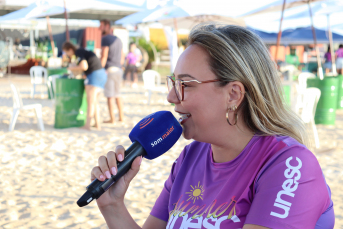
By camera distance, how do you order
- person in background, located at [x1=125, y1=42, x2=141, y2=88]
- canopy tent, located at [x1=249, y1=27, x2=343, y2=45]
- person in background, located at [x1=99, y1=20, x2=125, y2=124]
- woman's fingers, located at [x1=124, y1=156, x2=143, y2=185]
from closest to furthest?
1. woman's fingers, located at [x1=124, y1=156, x2=143, y2=185]
2. person in background, located at [x1=99, y1=20, x2=125, y2=124]
3. person in background, located at [x1=125, y1=42, x2=141, y2=88]
4. canopy tent, located at [x1=249, y1=27, x2=343, y2=45]

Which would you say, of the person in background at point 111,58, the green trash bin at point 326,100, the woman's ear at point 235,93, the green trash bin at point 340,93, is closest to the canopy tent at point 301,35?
the green trash bin at point 340,93

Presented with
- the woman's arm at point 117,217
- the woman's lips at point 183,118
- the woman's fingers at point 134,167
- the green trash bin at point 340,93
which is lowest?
the green trash bin at point 340,93

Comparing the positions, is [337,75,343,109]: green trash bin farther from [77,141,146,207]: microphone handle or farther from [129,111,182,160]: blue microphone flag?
[77,141,146,207]: microphone handle

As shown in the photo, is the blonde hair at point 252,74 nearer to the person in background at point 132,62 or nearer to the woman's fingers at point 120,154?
the woman's fingers at point 120,154

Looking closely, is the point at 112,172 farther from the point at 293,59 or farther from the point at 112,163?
the point at 293,59

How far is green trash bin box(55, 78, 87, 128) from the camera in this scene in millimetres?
7203

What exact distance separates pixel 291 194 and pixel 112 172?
588mm

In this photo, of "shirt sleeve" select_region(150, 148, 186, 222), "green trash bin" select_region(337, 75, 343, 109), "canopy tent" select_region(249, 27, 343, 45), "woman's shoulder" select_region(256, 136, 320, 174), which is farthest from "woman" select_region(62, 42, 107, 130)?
"canopy tent" select_region(249, 27, 343, 45)

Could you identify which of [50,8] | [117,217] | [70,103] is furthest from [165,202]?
[50,8]

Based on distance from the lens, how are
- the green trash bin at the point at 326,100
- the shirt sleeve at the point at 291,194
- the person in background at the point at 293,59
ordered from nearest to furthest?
the shirt sleeve at the point at 291,194 < the green trash bin at the point at 326,100 < the person in background at the point at 293,59

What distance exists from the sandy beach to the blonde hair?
7.24 feet

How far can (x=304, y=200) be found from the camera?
108 centimetres

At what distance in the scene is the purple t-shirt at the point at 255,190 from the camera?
109 cm

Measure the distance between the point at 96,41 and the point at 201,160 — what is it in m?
24.2
